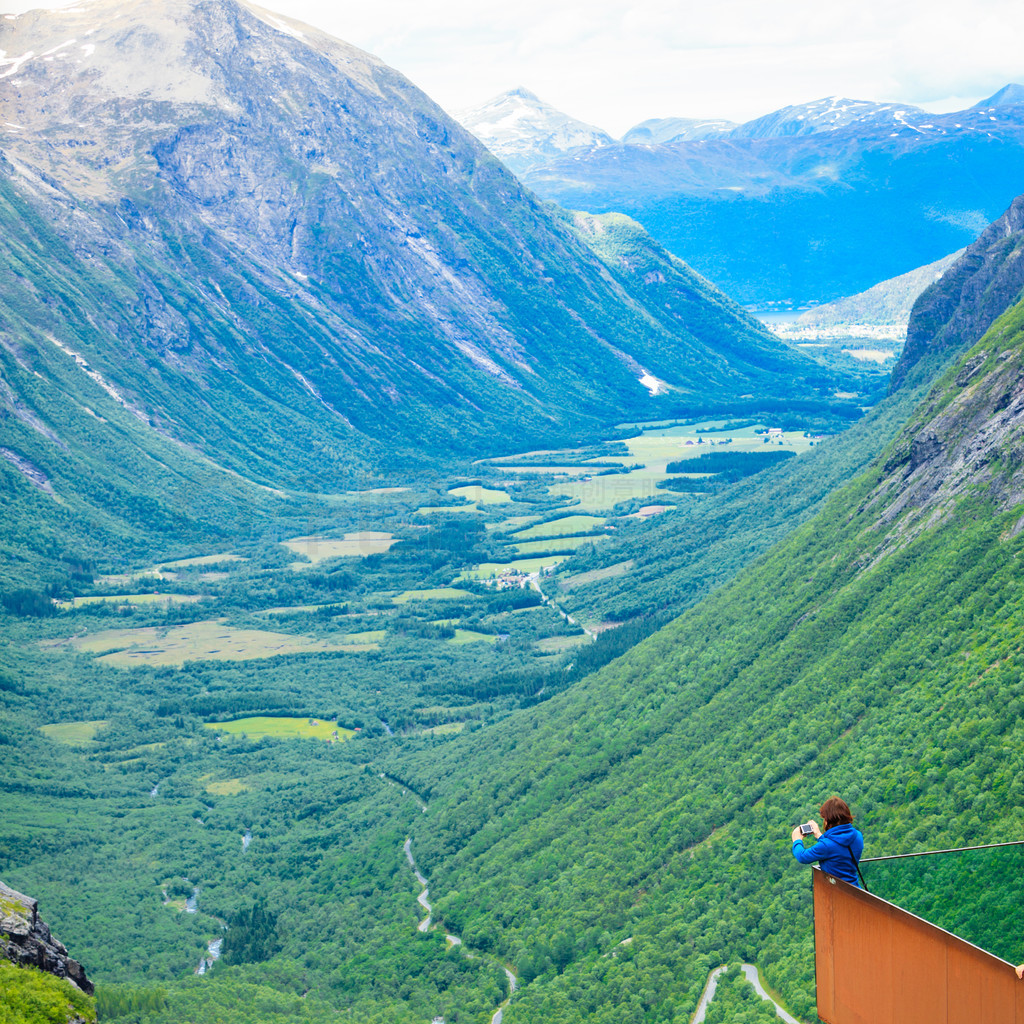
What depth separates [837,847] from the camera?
68.8ft

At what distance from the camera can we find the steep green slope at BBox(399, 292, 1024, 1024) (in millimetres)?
68938

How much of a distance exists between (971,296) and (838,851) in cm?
16227

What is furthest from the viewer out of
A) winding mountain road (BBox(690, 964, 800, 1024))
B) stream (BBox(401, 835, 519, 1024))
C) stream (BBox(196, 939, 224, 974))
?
stream (BBox(196, 939, 224, 974))

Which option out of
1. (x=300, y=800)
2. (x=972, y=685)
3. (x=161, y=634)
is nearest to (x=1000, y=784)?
(x=972, y=685)

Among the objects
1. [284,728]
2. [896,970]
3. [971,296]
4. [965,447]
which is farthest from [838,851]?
[971,296]

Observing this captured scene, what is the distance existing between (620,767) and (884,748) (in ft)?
114

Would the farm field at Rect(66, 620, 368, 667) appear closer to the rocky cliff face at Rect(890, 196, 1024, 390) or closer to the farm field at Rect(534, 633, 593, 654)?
the farm field at Rect(534, 633, 593, 654)

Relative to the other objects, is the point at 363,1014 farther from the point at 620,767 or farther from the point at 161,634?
the point at 161,634

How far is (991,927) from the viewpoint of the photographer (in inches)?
808

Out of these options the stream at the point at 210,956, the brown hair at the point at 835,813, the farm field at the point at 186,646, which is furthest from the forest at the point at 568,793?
the brown hair at the point at 835,813

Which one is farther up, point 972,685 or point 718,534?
point 718,534

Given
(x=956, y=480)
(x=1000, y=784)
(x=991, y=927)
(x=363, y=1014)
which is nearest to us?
(x=991, y=927)

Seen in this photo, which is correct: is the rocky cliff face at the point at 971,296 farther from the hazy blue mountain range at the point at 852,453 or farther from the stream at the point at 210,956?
the stream at the point at 210,956

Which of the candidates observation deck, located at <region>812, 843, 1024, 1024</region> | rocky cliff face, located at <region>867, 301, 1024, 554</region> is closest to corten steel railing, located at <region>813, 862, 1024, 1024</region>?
observation deck, located at <region>812, 843, 1024, 1024</region>
